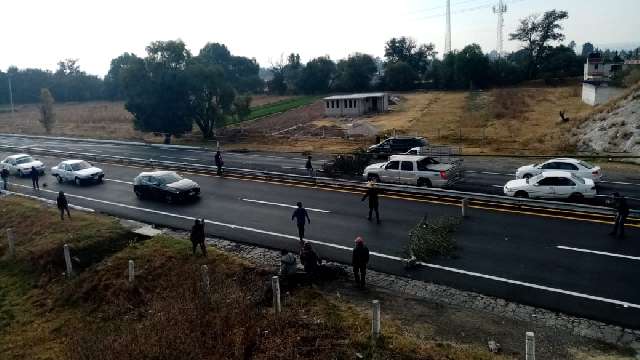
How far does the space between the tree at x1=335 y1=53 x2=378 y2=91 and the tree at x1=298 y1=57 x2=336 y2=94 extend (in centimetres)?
410

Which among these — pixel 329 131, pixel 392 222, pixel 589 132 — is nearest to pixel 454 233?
pixel 392 222

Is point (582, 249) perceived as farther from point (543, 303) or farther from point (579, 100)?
point (579, 100)

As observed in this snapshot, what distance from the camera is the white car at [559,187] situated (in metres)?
20.3

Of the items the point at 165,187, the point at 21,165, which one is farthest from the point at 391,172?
the point at 21,165

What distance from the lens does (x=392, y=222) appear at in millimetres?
19344

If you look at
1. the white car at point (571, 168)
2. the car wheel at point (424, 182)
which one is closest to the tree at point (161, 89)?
the car wheel at point (424, 182)

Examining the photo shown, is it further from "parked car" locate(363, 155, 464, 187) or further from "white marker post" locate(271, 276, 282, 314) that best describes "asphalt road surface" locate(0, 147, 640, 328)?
"white marker post" locate(271, 276, 282, 314)

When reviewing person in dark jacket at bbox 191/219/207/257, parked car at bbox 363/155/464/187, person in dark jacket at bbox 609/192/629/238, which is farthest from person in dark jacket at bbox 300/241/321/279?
parked car at bbox 363/155/464/187

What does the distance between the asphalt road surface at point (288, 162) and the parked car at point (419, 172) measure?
3.61 ft

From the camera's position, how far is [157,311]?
43.7ft

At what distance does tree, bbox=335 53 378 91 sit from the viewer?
310 feet

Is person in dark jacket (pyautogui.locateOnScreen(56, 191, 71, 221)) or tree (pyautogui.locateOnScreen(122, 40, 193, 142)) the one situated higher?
tree (pyautogui.locateOnScreen(122, 40, 193, 142))

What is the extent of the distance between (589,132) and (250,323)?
112 feet

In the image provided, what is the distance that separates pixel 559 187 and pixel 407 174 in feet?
22.9
